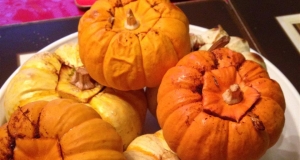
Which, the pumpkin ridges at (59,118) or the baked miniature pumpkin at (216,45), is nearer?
the pumpkin ridges at (59,118)

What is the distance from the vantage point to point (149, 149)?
898 millimetres

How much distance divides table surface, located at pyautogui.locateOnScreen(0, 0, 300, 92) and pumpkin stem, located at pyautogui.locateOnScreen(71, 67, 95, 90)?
456 millimetres

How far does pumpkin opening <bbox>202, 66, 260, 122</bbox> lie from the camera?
2.44 ft

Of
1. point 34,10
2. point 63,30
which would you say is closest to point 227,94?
point 63,30

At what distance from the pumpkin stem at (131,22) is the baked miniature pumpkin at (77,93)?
153 mm

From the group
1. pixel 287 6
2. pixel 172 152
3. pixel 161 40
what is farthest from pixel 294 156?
pixel 287 6

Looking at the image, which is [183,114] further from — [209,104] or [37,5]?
[37,5]

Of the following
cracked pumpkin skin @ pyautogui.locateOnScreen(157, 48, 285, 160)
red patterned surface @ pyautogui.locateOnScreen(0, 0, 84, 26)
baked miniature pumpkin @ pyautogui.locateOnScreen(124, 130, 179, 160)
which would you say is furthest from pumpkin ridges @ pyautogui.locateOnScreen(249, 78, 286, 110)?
red patterned surface @ pyautogui.locateOnScreen(0, 0, 84, 26)

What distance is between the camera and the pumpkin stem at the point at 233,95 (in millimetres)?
735

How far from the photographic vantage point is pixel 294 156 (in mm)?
985

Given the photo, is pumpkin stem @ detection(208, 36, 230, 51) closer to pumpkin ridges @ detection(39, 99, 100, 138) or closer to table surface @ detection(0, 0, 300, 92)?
pumpkin ridges @ detection(39, 99, 100, 138)

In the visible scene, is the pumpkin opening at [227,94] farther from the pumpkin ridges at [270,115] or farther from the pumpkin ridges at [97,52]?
the pumpkin ridges at [97,52]

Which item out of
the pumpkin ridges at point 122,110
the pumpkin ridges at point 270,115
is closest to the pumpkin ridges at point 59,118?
the pumpkin ridges at point 122,110

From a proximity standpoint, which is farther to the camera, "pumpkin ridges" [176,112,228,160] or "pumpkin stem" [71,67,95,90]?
Result: "pumpkin stem" [71,67,95,90]
